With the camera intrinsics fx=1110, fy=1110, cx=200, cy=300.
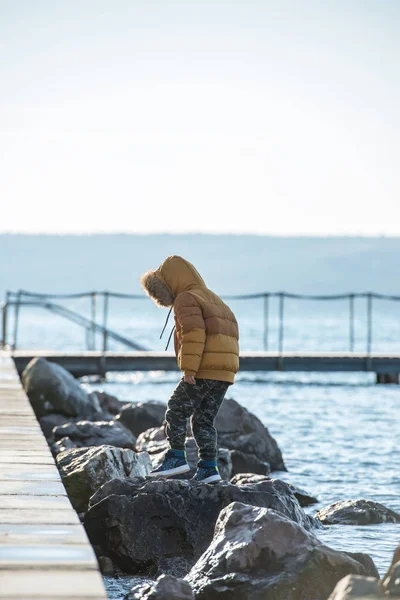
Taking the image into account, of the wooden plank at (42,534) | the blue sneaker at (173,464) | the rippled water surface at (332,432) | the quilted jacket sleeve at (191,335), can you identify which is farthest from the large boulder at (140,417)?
the wooden plank at (42,534)

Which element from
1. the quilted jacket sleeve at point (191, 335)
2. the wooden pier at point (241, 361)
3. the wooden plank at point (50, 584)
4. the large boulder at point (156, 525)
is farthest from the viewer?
the wooden pier at point (241, 361)

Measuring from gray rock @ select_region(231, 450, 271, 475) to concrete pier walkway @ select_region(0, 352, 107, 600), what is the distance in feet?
8.27

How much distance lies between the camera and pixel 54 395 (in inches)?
405

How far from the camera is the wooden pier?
627 inches

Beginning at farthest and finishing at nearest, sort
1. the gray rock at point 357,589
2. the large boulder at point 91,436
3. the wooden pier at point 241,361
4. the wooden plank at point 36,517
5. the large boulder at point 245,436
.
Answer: the wooden pier at point 241,361 → the large boulder at point 245,436 → the large boulder at point 91,436 → the wooden plank at point 36,517 → the gray rock at point 357,589

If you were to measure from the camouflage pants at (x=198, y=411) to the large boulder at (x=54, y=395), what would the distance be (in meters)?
4.74

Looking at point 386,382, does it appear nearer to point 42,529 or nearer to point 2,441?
point 2,441

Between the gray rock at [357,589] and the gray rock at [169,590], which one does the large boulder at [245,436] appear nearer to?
the gray rock at [169,590]

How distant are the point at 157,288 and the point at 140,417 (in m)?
4.70

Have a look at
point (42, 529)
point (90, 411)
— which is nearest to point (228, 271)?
point (90, 411)

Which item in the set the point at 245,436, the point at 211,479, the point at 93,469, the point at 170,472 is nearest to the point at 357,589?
the point at 211,479

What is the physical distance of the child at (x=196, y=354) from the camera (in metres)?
5.25

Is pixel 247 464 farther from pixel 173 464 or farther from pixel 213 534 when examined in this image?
pixel 213 534

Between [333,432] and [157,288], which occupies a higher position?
[157,288]
